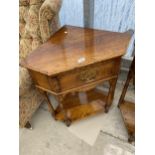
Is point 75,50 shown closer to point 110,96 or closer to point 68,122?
point 110,96

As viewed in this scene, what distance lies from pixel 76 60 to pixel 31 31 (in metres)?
0.57

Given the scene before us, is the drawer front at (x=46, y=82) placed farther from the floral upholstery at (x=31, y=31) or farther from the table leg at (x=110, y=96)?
the table leg at (x=110, y=96)

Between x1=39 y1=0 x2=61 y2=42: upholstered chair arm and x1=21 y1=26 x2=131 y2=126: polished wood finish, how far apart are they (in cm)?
9

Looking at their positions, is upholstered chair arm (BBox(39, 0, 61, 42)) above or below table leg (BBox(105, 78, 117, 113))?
above

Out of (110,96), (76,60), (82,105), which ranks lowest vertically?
(82,105)

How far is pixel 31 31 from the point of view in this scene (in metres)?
1.42

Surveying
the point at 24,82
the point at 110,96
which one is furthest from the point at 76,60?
the point at 110,96

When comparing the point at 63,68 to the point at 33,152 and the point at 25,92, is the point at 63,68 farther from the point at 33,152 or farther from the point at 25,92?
the point at 33,152

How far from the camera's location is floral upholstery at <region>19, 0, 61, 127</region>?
1248 mm

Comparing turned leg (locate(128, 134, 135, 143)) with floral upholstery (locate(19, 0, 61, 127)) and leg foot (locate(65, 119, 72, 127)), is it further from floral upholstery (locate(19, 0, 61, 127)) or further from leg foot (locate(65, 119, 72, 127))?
floral upholstery (locate(19, 0, 61, 127))

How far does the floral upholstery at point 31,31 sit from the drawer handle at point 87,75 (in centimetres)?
39

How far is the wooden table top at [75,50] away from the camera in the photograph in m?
1.03

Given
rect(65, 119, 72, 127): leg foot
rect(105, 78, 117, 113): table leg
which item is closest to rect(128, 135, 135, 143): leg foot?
rect(105, 78, 117, 113): table leg
